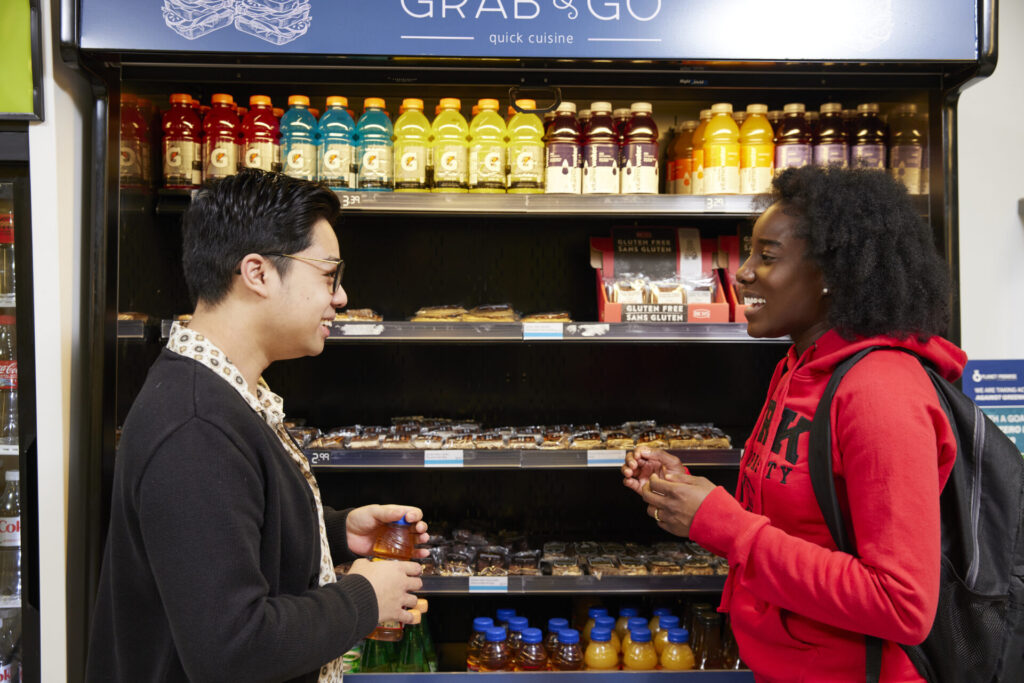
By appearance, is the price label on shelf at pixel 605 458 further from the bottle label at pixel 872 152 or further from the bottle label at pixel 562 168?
the bottle label at pixel 872 152

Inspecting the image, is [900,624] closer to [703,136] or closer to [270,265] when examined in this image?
[270,265]

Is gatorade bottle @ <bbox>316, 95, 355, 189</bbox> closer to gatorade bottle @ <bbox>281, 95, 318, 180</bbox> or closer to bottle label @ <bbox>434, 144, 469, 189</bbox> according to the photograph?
gatorade bottle @ <bbox>281, 95, 318, 180</bbox>

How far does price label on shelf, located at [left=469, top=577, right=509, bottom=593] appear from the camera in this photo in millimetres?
2480

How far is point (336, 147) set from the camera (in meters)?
2.54

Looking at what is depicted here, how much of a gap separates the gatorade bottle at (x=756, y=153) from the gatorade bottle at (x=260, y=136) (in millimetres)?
1549

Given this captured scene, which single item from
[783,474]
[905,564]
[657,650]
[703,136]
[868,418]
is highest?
[703,136]

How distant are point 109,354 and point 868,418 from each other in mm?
2047

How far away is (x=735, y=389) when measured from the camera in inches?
122

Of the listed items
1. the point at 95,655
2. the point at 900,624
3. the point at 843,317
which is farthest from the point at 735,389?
the point at 95,655

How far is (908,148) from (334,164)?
1.87m

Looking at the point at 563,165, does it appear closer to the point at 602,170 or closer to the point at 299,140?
the point at 602,170

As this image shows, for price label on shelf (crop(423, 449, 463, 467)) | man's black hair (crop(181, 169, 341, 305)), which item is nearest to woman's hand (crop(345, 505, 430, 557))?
man's black hair (crop(181, 169, 341, 305))

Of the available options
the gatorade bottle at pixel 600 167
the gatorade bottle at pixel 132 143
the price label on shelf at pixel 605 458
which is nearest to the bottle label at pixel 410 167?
the gatorade bottle at pixel 600 167

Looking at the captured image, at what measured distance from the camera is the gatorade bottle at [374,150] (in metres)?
2.55
